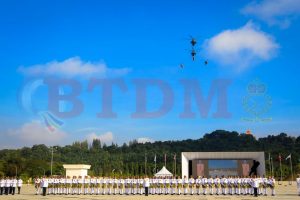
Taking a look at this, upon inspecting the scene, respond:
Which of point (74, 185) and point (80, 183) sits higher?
point (80, 183)

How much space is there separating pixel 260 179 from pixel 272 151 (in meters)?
68.3

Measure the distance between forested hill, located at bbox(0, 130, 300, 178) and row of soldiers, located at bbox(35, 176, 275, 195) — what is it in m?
43.8

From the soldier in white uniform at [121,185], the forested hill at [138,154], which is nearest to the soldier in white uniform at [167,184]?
the soldier in white uniform at [121,185]

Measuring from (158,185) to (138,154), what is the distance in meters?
76.9

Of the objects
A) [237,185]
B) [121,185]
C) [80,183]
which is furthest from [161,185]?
[80,183]

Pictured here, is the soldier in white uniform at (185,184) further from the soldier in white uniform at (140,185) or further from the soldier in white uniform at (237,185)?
the soldier in white uniform at (237,185)

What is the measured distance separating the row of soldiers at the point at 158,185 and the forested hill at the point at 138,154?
43832mm

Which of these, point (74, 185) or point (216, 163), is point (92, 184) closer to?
point (74, 185)

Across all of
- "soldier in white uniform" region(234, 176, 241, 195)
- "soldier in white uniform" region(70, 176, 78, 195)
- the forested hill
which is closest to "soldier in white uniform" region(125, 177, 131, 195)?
"soldier in white uniform" region(70, 176, 78, 195)

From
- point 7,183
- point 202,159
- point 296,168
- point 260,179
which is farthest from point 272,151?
Result: point 7,183

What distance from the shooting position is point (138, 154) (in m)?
102

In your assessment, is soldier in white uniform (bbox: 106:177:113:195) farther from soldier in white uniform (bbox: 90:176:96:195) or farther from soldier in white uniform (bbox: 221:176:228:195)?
soldier in white uniform (bbox: 221:176:228:195)

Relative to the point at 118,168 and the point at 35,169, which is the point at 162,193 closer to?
the point at 35,169

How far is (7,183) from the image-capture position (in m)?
27.2
